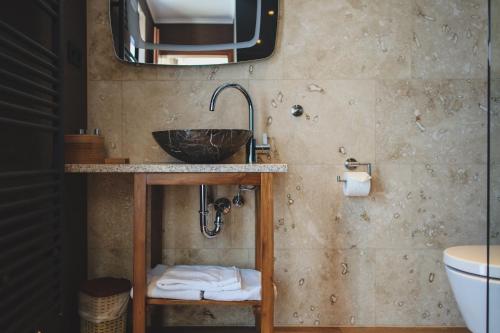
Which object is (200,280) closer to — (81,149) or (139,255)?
(139,255)

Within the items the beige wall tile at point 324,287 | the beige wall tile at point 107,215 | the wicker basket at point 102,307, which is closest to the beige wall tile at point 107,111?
the beige wall tile at point 107,215

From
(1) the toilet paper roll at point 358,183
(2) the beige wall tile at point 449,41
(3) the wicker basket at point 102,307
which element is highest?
(2) the beige wall tile at point 449,41

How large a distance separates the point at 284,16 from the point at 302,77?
13.0 inches

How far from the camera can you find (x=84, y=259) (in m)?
1.86

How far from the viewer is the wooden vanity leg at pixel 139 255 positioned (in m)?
1.43

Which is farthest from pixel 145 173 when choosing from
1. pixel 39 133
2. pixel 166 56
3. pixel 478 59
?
pixel 478 59

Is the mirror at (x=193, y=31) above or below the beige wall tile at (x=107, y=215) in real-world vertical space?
above

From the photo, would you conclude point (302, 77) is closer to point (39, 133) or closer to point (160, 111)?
point (160, 111)

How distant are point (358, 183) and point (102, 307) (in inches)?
50.8

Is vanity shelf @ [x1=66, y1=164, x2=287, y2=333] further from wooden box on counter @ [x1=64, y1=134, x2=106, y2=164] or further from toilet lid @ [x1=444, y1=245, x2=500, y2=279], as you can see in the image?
toilet lid @ [x1=444, y1=245, x2=500, y2=279]

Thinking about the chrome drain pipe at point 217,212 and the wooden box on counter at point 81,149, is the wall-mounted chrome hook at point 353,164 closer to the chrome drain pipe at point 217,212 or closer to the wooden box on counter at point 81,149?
the chrome drain pipe at point 217,212

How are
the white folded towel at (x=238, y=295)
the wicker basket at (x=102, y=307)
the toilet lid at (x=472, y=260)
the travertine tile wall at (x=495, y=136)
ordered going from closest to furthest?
the travertine tile wall at (x=495, y=136)
the toilet lid at (x=472, y=260)
the white folded towel at (x=238, y=295)
the wicker basket at (x=102, y=307)

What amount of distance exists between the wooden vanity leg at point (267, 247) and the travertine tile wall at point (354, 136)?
0.47 meters

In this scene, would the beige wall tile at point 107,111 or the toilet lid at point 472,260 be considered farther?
the beige wall tile at point 107,111
